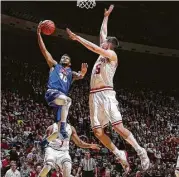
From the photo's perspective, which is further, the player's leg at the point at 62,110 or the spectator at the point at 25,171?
the spectator at the point at 25,171

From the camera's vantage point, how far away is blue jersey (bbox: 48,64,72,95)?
34.7ft

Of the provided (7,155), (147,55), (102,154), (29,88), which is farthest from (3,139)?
(147,55)

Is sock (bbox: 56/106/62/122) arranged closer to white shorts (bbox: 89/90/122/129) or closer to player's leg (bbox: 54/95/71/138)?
player's leg (bbox: 54/95/71/138)

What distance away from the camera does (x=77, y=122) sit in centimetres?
2203

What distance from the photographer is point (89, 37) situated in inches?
1071

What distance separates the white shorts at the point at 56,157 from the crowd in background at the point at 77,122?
3.37 m

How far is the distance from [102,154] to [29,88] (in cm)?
678

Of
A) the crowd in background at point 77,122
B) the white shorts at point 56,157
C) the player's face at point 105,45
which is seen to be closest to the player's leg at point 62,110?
the white shorts at point 56,157

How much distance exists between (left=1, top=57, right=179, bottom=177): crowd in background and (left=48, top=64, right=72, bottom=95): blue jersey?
427 centimetres

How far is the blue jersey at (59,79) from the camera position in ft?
34.7

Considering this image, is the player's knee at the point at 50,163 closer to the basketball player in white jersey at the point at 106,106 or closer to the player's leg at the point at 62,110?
the player's leg at the point at 62,110

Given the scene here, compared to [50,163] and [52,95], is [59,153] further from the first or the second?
[52,95]

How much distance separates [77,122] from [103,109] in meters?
11.5

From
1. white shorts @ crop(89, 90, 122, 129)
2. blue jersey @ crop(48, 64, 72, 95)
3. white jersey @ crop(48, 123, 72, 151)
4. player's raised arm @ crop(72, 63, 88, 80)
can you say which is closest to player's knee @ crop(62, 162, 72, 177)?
white jersey @ crop(48, 123, 72, 151)
